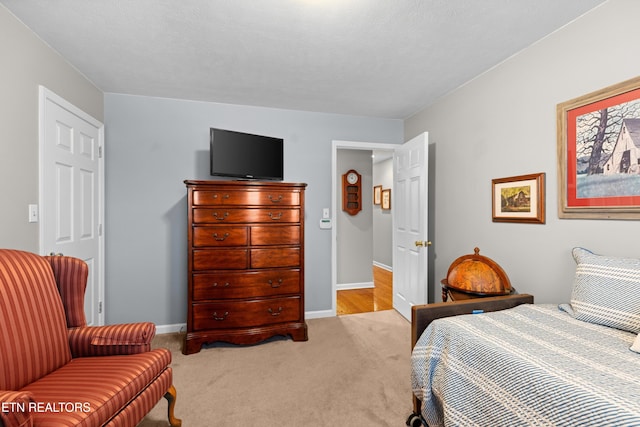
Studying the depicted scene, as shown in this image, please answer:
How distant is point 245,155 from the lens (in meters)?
3.04

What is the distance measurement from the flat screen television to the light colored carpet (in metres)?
1.67

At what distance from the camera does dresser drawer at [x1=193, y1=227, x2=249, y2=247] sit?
8.58 ft

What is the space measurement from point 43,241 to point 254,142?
186 centimetres

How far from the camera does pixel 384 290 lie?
4832 mm

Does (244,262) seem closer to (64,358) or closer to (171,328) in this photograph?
(171,328)

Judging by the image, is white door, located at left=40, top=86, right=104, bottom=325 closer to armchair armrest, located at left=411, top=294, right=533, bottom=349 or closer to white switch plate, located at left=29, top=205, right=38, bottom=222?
white switch plate, located at left=29, top=205, right=38, bottom=222

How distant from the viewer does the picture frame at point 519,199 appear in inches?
82.5

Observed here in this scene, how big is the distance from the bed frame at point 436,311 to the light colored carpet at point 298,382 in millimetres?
132

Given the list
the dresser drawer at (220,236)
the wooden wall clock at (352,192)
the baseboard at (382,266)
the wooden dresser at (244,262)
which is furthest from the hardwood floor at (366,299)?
the dresser drawer at (220,236)

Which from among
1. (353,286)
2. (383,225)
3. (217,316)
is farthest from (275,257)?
(383,225)

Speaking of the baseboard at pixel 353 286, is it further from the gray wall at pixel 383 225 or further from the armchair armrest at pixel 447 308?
the armchair armrest at pixel 447 308

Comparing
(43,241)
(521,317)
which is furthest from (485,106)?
(43,241)

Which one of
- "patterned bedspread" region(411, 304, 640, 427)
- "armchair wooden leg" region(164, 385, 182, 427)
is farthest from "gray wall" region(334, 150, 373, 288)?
"armchair wooden leg" region(164, 385, 182, 427)

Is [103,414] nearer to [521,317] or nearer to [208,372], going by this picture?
[208,372]
